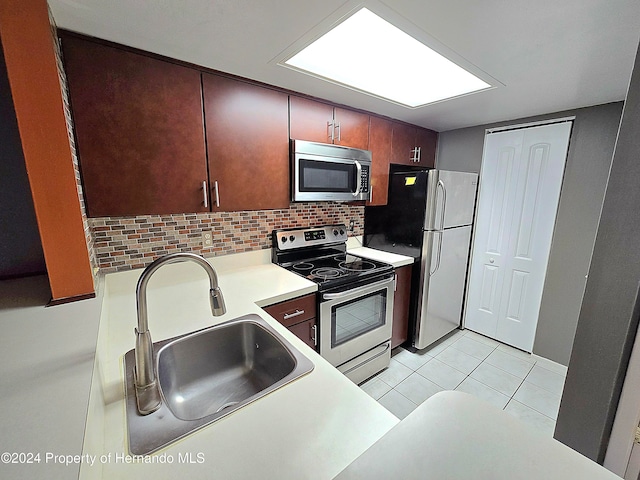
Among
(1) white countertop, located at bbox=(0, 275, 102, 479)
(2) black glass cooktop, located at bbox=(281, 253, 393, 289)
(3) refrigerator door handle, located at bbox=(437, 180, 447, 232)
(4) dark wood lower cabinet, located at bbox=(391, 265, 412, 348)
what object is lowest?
(4) dark wood lower cabinet, located at bbox=(391, 265, 412, 348)

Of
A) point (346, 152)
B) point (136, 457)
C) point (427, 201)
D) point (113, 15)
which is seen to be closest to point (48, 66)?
point (113, 15)

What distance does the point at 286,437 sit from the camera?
645 millimetres

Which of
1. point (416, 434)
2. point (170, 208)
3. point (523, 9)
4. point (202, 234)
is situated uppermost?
point (523, 9)

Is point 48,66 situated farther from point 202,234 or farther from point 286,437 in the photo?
point 286,437

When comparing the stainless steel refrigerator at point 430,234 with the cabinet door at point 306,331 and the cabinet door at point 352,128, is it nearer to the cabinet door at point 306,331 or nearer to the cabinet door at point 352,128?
the cabinet door at point 352,128

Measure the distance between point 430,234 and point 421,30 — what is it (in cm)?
158

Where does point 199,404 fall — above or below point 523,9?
below

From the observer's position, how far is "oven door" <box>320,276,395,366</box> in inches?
68.5

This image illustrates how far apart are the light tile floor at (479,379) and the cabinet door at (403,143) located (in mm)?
1929

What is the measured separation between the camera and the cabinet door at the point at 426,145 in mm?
2777

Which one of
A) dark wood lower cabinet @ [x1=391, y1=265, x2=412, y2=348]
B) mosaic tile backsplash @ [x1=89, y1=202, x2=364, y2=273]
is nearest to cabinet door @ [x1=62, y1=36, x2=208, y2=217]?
Answer: mosaic tile backsplash @ [x1=89, y1=202, x2=364, y2=273]

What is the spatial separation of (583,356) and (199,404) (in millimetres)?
1425

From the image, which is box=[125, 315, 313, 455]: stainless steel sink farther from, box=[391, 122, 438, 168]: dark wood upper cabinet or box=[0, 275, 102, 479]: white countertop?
box=[391, 122, 438, 168]: dark wood upper cabinet

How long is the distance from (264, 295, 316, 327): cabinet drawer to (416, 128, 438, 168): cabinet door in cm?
206
